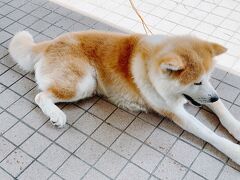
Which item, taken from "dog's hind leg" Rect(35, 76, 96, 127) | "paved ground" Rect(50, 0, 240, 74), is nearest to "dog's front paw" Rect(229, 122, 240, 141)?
"paved ground" Rect(50, 0, 240, 74)

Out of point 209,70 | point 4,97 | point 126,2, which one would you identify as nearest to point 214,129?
point 209,70

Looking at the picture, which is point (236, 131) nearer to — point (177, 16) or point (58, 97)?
point (58, 97)

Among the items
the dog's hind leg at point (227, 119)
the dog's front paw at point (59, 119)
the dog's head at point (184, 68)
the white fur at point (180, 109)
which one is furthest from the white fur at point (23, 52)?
the dog's hind leg at point (227, 119)

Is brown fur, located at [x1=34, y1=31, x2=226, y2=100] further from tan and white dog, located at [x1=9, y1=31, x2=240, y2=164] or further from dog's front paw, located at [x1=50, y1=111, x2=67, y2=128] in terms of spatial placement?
dog's front paw, located at [x1=50, y1=111, x2=67, y2=128]

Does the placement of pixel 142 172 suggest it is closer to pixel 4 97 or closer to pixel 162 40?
pixel 162 40

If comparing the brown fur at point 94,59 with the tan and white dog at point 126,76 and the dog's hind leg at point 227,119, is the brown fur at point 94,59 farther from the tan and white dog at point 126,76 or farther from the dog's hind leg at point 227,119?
the dog's hind leg at point 227,119

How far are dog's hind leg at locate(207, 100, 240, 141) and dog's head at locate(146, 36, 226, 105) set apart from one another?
0.24 m

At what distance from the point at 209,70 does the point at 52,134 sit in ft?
3.50

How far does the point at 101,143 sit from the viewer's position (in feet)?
6.93

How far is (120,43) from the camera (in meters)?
2.22

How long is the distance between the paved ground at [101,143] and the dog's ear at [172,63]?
57 cm

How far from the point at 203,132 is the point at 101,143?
644 millimetres

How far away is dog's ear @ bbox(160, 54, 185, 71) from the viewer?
1.72 m

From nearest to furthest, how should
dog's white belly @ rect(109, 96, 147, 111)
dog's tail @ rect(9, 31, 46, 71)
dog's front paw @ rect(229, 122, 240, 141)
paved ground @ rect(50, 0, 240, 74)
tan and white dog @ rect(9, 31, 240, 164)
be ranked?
tan and white dog @ rect(9, 31, 240, 164) < dog's front paw @ rect(229, 122, 240, 141) < dog's white belly @ rect(109, 96, 147, 111) < dog's tail @ rect(9, 31, 46, 71) < paved ground @ rect(50, 0, 240, 74)
